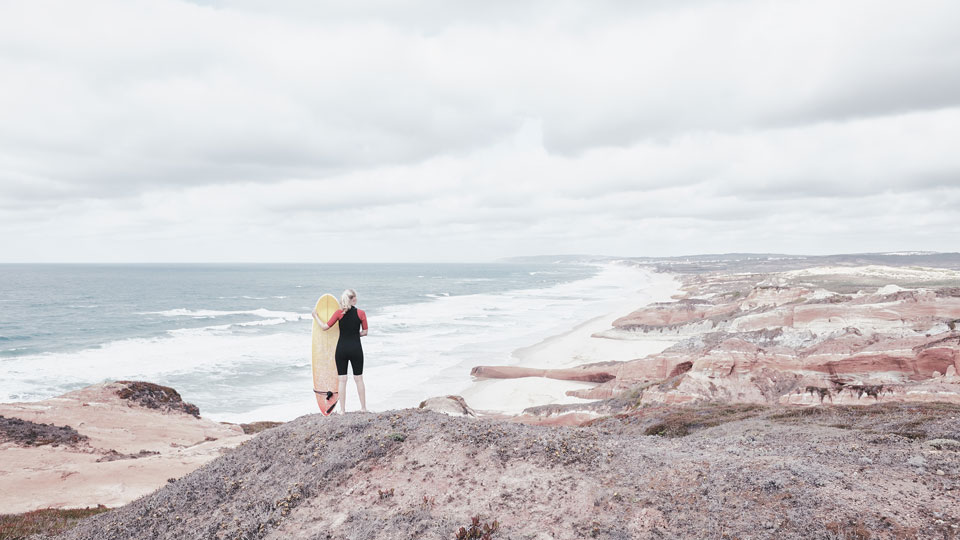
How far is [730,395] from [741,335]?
58.4 feet

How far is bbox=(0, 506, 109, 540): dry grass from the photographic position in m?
8.55

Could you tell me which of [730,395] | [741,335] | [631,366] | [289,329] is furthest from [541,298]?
[730,395]


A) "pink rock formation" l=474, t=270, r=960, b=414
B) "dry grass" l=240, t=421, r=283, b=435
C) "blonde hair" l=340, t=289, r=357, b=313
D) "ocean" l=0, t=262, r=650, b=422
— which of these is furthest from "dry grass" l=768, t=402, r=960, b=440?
"dry grass" l=240, t=421, r=283, b=435

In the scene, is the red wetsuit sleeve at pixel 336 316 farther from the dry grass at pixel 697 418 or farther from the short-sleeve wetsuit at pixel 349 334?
the dry grass at pixel 697 418

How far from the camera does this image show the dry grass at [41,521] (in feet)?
28.1

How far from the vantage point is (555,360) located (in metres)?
36.0

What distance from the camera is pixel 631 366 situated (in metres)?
25.8

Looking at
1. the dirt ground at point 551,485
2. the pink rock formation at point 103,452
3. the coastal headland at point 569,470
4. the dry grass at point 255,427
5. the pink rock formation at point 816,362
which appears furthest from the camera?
the dry grass at point 255,427

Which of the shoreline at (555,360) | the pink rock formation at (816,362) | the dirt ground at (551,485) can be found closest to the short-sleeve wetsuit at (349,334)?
the dirt ground at (551,485)

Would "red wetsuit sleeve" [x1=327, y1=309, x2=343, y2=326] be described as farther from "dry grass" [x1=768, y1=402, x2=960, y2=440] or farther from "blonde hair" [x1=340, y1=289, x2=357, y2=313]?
"dry grass" [x1=768, y1=402, x2=960, y2=440]

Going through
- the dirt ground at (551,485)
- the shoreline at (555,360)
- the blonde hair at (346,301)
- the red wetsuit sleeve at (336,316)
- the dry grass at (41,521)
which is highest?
the blonde hair at (346,301)

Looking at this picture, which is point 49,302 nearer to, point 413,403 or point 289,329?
point 289,329

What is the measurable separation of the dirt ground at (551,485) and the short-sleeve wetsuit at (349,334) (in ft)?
3.80

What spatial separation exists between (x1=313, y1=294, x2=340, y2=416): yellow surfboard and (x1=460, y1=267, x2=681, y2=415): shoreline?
41.1 feet
